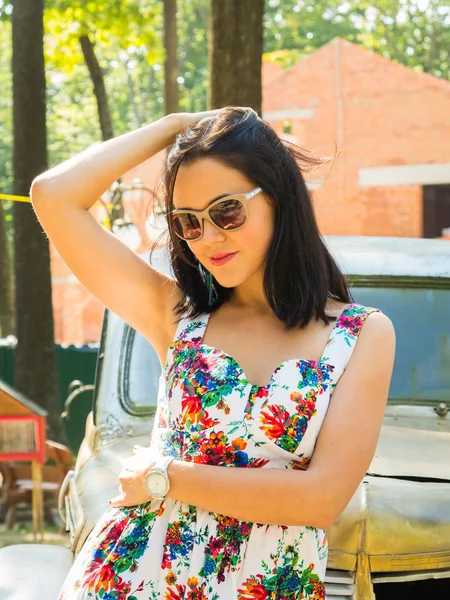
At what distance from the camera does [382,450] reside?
3258 millimetres

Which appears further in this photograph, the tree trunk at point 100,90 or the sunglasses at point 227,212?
the tree trunk at point 100,90

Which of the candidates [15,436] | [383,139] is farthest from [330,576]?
[383,139]

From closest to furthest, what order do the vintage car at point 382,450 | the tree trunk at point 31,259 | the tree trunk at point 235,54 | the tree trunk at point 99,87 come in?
the vintage car at point 382,450 < the tree trunk at point 235,54 < the tree trunk at point 31,259 < the tree trunk at point 99,87

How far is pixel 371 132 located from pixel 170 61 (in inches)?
323

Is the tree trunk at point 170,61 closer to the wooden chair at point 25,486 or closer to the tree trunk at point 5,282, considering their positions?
the tree trunk at point 5,282

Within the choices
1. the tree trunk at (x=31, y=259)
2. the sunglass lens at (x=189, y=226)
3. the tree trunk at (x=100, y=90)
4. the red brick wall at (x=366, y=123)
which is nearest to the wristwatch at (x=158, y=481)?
the sunglass lens at (x=189, y=226)

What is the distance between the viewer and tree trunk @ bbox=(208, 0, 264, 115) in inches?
268

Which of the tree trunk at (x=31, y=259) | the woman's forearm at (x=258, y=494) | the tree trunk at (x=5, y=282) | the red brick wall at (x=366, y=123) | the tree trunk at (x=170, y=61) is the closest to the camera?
the woman's forearm at (x=258, y=494)

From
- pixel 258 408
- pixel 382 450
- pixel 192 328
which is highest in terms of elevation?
pixel 192 328

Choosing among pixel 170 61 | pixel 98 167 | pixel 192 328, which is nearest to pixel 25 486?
pixel 98 167

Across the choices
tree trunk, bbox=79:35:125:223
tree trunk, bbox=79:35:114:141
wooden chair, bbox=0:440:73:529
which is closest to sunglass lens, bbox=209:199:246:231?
wooden chair, bbox=0:440:73:529

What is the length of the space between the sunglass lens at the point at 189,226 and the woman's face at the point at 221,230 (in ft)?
0.06

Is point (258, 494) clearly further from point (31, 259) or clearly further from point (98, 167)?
point (31, 259)

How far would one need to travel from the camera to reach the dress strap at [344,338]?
207cm
